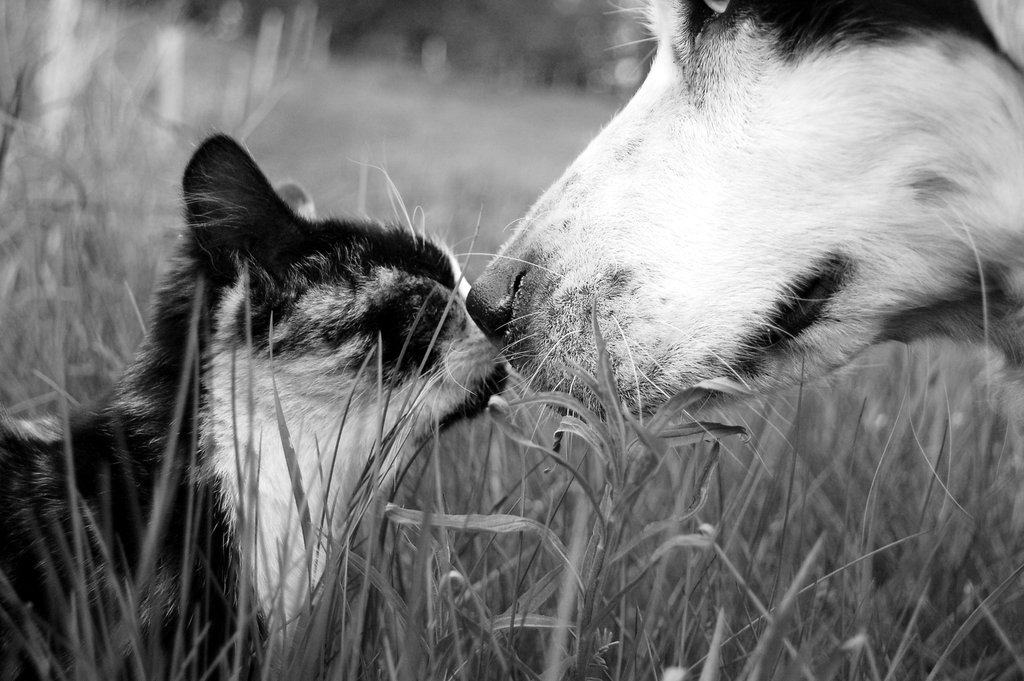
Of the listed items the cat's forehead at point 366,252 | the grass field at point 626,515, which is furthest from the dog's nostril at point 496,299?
the grass field at point 626,515

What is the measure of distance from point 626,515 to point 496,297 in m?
0.65

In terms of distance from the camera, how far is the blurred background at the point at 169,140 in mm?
2588

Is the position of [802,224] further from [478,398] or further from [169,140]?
[169,140]

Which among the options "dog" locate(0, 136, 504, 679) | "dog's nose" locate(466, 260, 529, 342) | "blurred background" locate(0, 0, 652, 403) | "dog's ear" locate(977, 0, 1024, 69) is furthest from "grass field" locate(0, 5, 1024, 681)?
"dog's ear" locate(977, 0, 1024, 69)

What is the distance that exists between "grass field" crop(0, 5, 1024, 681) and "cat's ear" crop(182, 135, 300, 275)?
12.4 inches

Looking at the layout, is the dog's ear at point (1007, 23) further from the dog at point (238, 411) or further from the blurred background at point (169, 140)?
the dog at point (238, 411)

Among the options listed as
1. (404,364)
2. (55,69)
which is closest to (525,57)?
(55,69)

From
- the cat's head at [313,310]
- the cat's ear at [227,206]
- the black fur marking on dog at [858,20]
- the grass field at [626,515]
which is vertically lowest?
the grass field at [626,515]

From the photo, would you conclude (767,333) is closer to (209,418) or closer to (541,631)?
(541,631)

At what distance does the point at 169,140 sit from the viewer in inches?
203

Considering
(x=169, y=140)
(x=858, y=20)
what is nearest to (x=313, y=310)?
(x=858, y=20)

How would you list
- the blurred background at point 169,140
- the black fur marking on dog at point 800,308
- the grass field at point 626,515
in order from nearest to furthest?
1. the grass field at point 626,515
2. the black fur marking on dog at point 800,308
3. the blurred background at point 169,140

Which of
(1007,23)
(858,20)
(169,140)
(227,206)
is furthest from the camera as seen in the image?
(169,140)

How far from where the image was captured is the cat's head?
1645 mm
